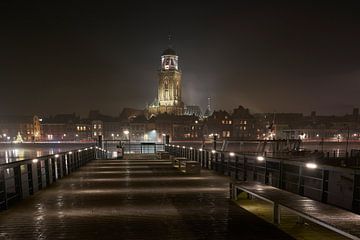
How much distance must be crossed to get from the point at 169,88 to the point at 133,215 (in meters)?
155

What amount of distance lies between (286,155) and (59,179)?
37.6 m

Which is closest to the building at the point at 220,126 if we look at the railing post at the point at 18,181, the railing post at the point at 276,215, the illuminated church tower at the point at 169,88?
the illuminated church tower at the point at 169,88

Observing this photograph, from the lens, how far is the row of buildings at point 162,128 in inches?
5782

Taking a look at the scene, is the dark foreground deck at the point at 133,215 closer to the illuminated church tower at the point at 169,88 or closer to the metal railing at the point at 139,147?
the metal railing at the point at 139,147

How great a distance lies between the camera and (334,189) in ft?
114

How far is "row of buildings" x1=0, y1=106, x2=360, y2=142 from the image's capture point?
482 ft

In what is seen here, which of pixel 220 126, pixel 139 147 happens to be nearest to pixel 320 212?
pixel 139 147

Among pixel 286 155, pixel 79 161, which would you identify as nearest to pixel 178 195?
pixel 79 161

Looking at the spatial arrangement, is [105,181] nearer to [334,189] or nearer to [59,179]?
[59,179]

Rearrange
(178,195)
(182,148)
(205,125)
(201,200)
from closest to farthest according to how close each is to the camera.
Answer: (201,200) → (178,195) → (182,148) → (205,125)

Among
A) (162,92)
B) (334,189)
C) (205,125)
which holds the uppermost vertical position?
(162,92)

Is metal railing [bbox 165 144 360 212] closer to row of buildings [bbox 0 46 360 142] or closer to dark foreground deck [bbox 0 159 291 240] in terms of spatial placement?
dark foreground deck [bbox 0 159 291 240]

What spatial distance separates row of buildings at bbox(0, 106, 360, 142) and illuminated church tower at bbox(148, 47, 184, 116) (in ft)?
29.1

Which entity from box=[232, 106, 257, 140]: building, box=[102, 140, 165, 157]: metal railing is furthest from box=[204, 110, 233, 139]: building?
box=[102, 140, 165, 157]: metal railing
